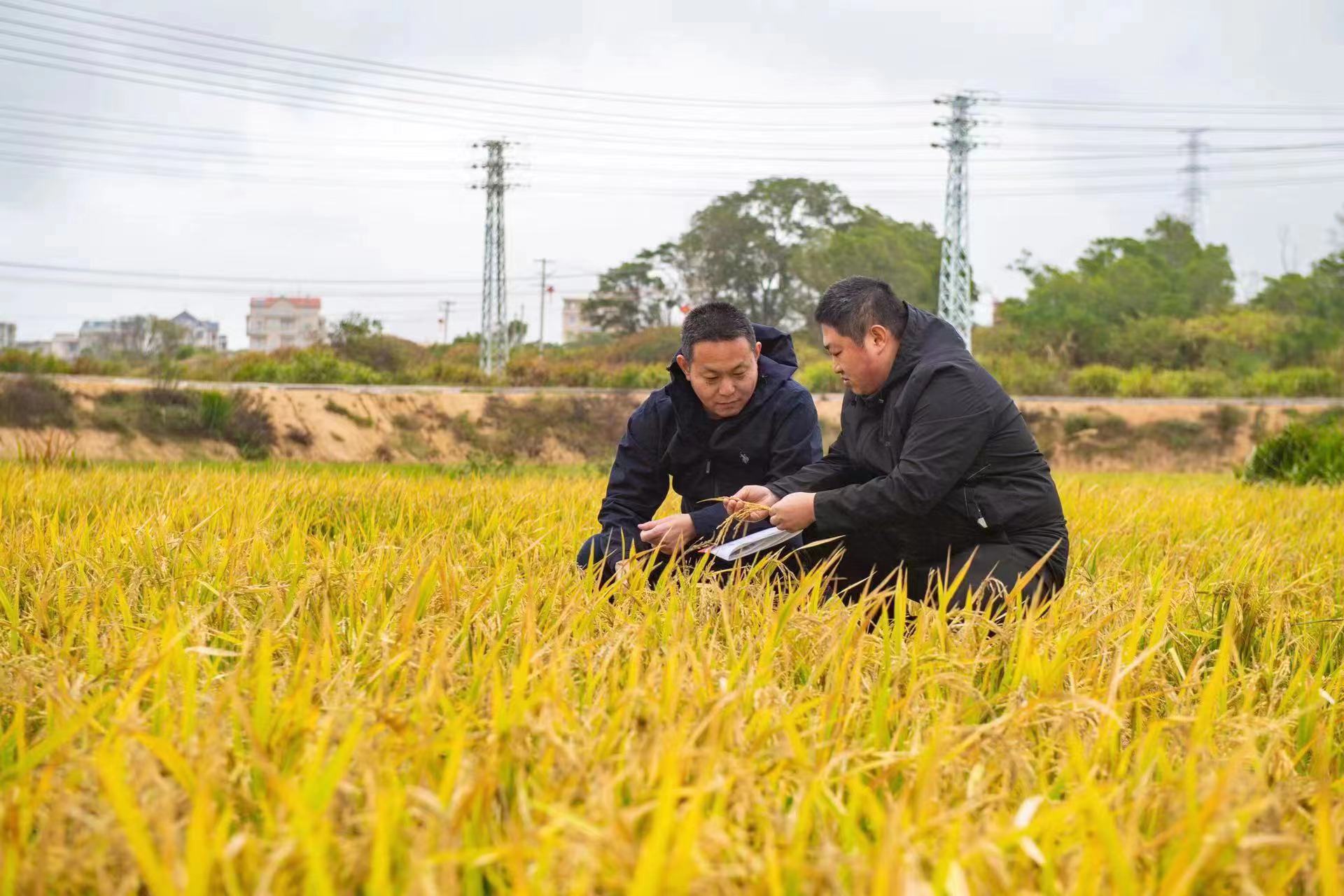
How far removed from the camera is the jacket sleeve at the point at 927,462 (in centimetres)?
355

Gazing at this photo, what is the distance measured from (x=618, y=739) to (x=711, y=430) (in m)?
2.69

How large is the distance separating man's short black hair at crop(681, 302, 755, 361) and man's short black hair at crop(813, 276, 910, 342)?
330mm

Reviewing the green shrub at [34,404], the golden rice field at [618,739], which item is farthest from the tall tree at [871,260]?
the golden rice field at [618,739]

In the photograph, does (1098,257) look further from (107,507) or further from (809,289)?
(107,507)

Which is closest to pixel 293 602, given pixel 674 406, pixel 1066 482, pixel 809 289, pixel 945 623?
pixel 945 623

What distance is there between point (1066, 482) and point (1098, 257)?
134 feet

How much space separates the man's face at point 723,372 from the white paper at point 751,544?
0.63 m

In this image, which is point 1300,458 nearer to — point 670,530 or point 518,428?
point 670,530

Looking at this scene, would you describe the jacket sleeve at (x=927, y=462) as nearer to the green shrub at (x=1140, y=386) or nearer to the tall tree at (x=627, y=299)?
the green shrub at (x=1140, y=386)

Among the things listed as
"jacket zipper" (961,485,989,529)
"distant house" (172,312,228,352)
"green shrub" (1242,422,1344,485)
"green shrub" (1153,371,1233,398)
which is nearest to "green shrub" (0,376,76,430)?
"green shrub" (1242,422,1344,485)

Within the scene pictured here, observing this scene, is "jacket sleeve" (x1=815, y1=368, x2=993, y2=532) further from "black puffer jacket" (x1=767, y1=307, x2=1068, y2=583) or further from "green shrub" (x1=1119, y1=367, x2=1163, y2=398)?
"green shrub" (x1=1119, y1=367, x2=1163, y2=398)

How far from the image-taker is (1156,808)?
1608 mm

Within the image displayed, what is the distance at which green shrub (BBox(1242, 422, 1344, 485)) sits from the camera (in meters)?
10.1

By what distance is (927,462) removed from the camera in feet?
11.6
